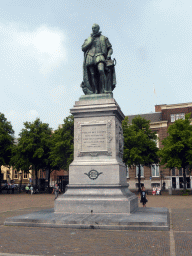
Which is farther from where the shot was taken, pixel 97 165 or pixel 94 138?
pixel 94 138

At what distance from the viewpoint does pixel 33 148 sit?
49.2m

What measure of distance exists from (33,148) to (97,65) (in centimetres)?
3650

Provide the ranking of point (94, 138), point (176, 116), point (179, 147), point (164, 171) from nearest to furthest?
1. point (94, 138)
2. point (179, 147)
3. point (164, 171)
4. point (176, 116)

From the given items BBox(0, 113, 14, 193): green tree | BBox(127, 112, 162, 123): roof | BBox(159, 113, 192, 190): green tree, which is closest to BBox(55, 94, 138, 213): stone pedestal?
BBox(159, 113, 192, 190): green tree

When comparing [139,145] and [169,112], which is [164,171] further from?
[139,145]

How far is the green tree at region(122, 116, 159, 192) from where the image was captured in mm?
44094

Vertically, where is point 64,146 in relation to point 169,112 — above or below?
below

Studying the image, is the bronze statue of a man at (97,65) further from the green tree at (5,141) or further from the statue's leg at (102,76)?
the green tree at (5,141)

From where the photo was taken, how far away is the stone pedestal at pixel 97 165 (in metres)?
12.3

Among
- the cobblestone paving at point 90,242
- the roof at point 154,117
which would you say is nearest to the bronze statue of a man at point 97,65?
the cobblestone paving at point 90,242

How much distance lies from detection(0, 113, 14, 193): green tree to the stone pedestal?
39840 millimetres

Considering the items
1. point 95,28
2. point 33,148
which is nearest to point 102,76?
point 95,28

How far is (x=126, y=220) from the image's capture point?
33.7 ft

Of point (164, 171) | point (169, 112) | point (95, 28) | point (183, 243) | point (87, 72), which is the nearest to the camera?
point (183, 243)
